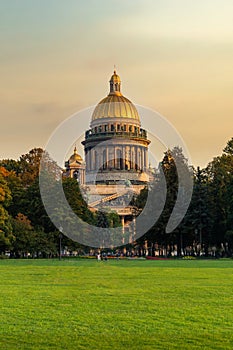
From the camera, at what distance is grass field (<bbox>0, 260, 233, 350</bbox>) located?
12.6 m

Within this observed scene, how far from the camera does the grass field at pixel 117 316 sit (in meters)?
12.6

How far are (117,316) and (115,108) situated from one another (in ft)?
375

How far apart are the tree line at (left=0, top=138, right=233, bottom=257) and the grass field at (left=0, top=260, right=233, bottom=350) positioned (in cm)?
4097

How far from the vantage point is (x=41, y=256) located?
7131cm

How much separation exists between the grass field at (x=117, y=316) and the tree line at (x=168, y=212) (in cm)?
4097

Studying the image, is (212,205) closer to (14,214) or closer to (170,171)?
(170,171)

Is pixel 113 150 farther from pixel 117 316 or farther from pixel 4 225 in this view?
pixel 117 316

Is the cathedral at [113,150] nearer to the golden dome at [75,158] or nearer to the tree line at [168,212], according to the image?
the golden dome at [75,158]

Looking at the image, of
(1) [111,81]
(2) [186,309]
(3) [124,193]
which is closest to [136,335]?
(2) [186,309]

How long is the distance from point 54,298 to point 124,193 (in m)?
100

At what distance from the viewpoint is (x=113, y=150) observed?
13112cm

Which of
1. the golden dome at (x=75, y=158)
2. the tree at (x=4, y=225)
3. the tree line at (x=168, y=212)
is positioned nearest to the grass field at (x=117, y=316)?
the tree at (x=4, y=225)

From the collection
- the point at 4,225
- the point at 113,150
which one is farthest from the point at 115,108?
the point at 4,225

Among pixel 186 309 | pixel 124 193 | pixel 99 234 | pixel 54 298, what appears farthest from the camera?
pixel 124 193
